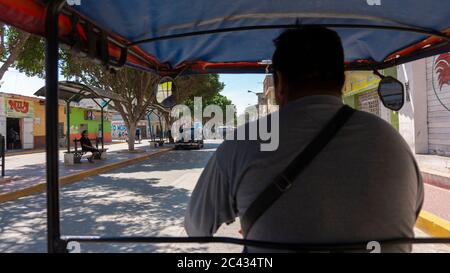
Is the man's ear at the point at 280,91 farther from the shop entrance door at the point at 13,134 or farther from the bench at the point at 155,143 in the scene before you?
the shop entrance door at the point at 13,134

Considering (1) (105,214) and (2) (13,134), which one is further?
(2) (13,134)

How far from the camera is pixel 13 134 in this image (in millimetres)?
25984

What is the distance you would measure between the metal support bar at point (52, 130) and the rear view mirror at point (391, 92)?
253cm

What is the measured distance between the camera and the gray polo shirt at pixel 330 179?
1.34 meters

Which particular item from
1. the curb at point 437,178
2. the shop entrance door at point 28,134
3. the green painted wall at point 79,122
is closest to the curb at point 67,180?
the curb at point 437,178

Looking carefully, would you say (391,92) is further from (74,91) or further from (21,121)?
(21,121)

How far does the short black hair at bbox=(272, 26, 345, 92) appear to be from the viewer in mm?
1444

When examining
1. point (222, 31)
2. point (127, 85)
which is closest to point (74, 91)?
point (127, 85)

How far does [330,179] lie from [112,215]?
612 cm

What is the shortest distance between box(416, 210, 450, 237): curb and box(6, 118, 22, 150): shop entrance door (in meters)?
26.5

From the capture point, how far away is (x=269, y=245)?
1.39 m

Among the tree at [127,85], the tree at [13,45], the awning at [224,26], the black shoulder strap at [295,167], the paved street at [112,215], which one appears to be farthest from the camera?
the tree at [127,85]

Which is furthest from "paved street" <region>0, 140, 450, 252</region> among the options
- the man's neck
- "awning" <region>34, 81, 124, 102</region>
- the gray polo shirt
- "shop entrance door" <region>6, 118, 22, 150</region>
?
"shop entrance door" <region>6, 118, 22, 150</region>
